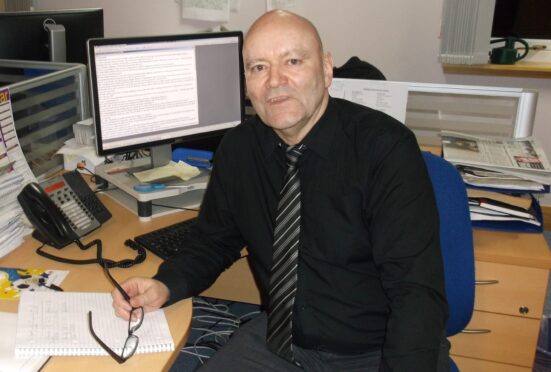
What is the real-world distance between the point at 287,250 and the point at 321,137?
26cm

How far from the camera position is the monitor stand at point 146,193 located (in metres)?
1.60

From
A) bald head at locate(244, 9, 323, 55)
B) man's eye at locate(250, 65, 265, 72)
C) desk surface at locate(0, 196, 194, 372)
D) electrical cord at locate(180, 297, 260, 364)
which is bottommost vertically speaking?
electrical cord at locate(180, 297, 260, 364)

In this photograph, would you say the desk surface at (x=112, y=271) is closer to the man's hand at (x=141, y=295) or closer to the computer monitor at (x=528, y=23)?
the man's hand at (x=141, y=295)

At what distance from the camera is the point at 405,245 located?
1.10 metres

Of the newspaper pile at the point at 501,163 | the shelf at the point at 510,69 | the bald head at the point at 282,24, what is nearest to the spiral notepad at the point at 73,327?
the bald head at the point at 282,24

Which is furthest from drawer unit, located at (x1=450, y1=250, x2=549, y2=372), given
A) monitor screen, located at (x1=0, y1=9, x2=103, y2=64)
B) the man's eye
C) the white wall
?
the white wall

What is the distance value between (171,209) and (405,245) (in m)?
0.80

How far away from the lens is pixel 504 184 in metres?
1.63

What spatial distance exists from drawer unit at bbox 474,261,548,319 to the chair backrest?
22 cm

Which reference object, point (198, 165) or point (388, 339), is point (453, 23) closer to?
point (198, 165)

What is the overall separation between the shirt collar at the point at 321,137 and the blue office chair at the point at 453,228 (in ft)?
0.76

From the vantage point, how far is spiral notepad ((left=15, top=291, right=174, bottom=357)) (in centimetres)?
100

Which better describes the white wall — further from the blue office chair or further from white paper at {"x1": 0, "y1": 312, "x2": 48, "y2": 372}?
white paper at {"x1": 0, "y1": 312, "x2": 48, "y2": 372}

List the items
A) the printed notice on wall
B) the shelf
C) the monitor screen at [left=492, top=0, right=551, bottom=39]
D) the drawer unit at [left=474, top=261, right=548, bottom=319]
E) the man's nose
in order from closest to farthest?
the man's nose, the drawer unit at [left=474, top=261, right=548, bottom=319], the shelf, the monitor screen at [left=492, top=0, right=551, bottom=39], the printed notice on wall
